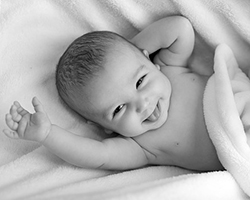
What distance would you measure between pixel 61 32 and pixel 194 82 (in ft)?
1.61

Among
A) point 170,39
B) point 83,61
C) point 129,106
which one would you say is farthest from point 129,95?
point 170,39

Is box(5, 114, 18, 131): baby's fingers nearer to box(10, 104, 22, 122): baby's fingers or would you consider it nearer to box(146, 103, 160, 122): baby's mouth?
box(10, 104, 22, 122): baby's fingers

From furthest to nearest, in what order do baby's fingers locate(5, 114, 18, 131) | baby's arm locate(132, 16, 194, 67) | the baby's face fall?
1. baby's arm locate(132, 16, 194, 67)
2. the baby's face
3. baby's fingers locate(5, 114, 18, 131)

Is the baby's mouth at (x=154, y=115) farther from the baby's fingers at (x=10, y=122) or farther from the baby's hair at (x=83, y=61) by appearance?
the baby's fingers at (x=10, y=122)

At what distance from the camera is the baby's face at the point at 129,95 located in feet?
4.23

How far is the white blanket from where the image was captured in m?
1.29

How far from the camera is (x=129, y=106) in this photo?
51.4 inches

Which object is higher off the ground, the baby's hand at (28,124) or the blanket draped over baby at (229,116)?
the blanket draped over baby at (229,116)

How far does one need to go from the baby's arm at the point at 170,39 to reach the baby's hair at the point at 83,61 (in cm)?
13

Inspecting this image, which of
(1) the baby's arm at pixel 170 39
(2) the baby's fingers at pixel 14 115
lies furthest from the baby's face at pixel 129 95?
(2) the baby's fingers at pixel 14 115

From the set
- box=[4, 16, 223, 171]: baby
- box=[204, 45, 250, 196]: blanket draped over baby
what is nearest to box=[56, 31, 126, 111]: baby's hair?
box=[4, 16, 223, 171]: baby

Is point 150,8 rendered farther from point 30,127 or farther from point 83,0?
point 30,127

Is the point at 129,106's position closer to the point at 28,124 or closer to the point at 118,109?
the point at 118,109

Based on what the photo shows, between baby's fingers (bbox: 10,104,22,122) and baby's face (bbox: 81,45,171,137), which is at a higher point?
baby's face (bbox: 81,45,171,137)
